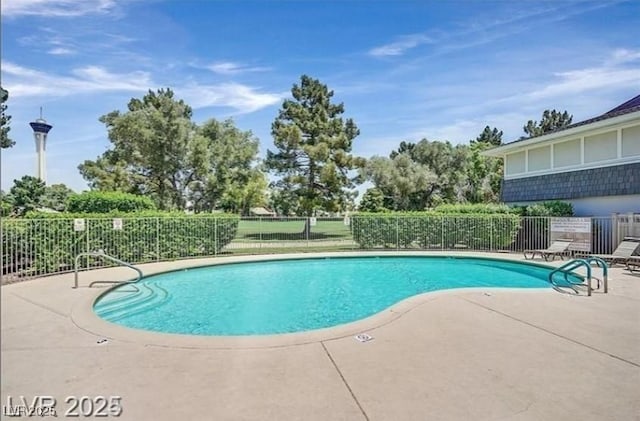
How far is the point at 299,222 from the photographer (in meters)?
17.3

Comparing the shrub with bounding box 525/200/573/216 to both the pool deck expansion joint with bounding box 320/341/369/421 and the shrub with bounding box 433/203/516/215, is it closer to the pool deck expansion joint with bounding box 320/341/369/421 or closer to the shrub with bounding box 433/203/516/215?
the shrub with bounding box 433/203/516/215

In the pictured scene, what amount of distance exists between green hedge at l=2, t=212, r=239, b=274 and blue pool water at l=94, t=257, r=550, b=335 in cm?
178

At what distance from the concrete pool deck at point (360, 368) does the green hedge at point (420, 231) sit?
10798 mm

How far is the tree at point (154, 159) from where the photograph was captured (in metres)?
15.3

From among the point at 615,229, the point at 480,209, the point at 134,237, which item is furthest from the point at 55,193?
the point at 480,209

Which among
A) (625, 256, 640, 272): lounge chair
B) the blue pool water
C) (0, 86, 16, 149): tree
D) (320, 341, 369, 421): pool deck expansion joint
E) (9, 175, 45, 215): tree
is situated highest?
(0, 86, 16, 149): tree

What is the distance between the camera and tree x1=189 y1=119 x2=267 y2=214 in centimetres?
1884

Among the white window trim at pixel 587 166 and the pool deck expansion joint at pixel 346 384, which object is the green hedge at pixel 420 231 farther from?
the pool deck expansion joint at pixel 346 384

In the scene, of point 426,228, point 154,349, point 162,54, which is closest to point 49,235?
point 154,349

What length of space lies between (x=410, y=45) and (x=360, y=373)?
260cm

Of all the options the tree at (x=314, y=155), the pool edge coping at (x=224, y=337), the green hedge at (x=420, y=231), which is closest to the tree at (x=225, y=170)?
the tree at (x=314, y=155)

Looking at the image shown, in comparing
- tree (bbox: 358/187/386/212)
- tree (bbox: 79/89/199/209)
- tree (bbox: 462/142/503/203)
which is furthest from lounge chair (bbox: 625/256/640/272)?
tree (bbox: 462/142/503/203)

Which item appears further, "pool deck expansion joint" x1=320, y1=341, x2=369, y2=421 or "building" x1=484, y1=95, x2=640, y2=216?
"building" x1=484, y1=95, x2=640, y2=216

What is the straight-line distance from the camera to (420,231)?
54.7 feet
